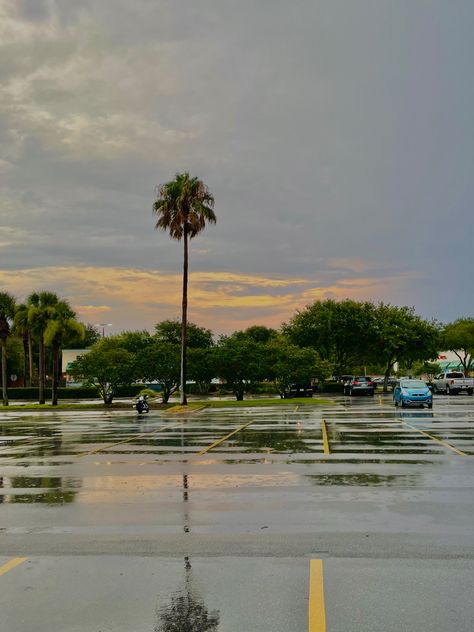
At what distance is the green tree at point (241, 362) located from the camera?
5025cm

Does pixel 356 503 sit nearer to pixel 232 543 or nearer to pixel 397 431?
pixel 232 543

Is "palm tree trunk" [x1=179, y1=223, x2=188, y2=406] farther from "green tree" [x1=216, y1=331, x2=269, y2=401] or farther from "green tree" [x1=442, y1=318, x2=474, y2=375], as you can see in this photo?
"green tree" [x1=442, y1=318, x2=474, y2=375]

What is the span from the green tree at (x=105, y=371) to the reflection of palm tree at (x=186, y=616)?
4322 cm

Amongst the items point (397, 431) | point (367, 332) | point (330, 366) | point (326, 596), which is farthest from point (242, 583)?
point (367, 332)

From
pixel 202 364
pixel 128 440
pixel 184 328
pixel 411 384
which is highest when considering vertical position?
pixel 184 328

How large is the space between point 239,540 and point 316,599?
93.2 inches

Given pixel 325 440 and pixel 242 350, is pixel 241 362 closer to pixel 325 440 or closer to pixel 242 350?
pixel 242 350

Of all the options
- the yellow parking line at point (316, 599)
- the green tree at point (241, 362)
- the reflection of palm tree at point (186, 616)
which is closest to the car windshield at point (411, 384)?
the green tree at point (241, 362)

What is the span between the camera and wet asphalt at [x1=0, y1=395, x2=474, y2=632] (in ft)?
19.2

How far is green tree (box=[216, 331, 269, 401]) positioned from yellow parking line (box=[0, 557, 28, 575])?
4234 cm

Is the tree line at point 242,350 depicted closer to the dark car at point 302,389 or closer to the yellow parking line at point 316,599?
the dark car at point 302,389

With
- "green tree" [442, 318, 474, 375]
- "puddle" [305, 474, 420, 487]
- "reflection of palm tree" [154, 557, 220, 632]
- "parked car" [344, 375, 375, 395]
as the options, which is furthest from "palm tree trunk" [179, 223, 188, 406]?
"green tree" [442, 318, 474, 375]

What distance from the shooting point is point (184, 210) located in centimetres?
4438

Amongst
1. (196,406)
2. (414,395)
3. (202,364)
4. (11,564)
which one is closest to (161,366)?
(202,364)
